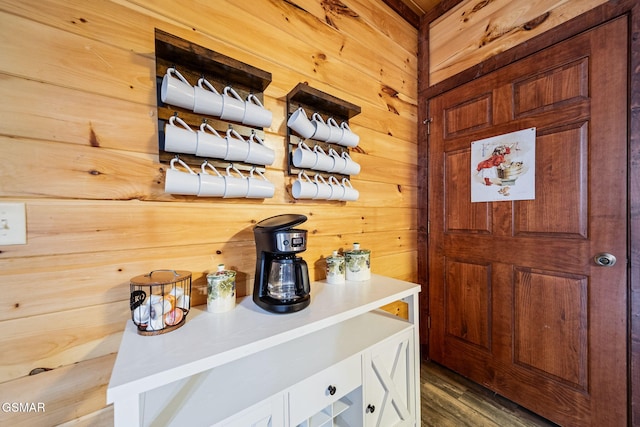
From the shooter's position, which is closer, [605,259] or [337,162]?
[605,259]

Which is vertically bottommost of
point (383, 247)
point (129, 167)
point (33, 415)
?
point (33, 415)

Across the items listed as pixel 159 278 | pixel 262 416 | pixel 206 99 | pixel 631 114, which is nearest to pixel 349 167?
pixel 206 99

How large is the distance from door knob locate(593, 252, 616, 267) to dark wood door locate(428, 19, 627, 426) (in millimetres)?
19

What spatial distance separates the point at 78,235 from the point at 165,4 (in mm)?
848

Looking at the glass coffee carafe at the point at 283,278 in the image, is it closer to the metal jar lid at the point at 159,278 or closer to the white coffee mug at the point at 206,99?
the metal jar lid at the point at 159,278

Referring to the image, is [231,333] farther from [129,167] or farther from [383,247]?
[383,247]

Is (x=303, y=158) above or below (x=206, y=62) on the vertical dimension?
below

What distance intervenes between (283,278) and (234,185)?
394 millimetres

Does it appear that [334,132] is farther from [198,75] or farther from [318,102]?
[198,75]

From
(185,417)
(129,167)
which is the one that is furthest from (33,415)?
(129,167)

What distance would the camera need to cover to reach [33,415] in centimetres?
69

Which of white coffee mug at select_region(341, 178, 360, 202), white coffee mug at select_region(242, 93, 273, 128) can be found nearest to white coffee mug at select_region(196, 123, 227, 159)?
white coffee mug at select_region(242, 93, 273, 128)

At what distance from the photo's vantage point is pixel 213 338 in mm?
695

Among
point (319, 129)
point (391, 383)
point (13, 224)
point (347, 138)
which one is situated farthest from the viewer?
point (347, 138)
